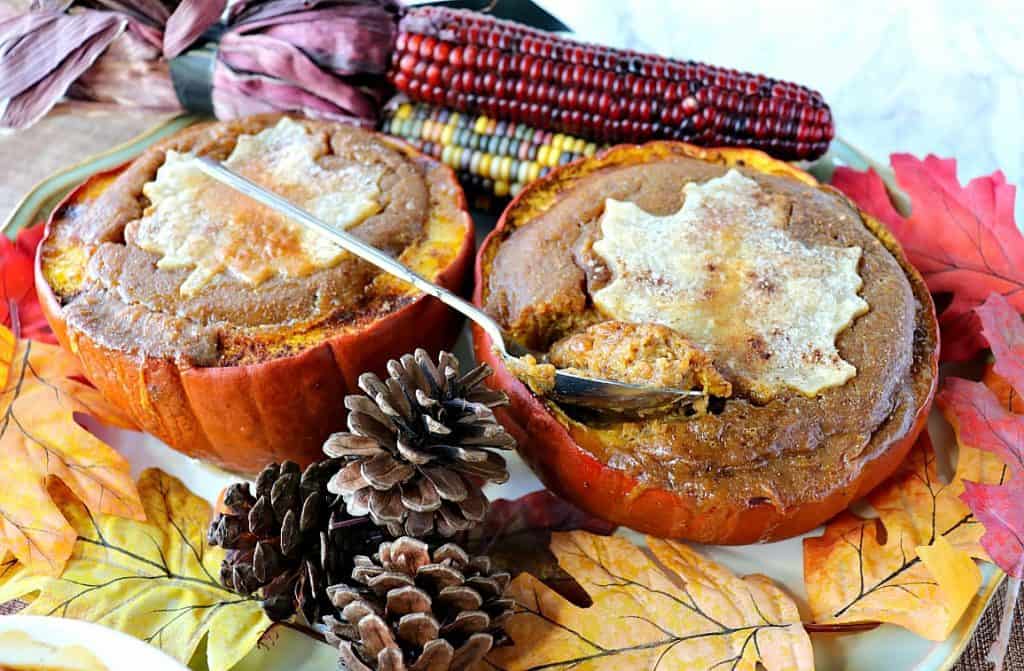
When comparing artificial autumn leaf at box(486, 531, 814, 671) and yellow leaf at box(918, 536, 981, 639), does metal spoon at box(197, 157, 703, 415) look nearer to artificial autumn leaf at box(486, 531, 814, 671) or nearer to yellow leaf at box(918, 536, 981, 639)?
artificial autumn leaf at box(486, 531, 814, 671)

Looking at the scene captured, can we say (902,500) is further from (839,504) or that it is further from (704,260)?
(704,260)

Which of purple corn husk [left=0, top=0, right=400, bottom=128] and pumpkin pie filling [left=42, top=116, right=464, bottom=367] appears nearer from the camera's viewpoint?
pumpkin pie filling [left=42, top=116, right=464, bottom=367]

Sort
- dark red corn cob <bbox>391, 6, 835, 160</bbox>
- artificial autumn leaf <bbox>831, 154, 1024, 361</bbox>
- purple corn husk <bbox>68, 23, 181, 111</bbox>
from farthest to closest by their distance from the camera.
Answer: purple corn husk <bbox>68, 23, 181, 111</bbox> < dark red corn cob <bbox>391, 6, 835, 160</bbox> < artificial autumn leaf <bbox>831, 154, 1024, 361</bbox>

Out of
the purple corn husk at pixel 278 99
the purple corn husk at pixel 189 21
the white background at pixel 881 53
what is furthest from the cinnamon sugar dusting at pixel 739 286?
the white background at pixel 881 53

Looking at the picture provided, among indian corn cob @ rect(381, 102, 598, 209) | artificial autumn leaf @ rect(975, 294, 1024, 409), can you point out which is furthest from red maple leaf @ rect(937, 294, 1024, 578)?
indian corn cob @ rect(381, 102, 598, 209)

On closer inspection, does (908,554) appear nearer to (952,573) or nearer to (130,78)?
(952,573)

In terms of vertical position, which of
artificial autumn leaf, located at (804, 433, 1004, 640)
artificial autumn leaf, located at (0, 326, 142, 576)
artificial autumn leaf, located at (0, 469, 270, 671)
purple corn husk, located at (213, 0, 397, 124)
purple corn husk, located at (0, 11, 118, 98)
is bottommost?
artificial autumn leaf, located at (0, 469, 270, 671)

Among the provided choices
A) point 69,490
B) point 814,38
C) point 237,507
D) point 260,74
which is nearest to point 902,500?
point 237,507
